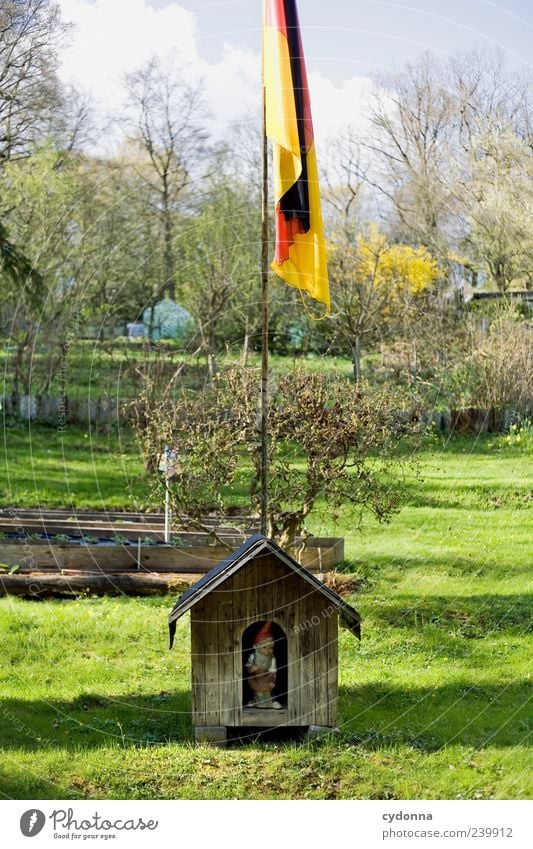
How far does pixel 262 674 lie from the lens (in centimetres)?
464

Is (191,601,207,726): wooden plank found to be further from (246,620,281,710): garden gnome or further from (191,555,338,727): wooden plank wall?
(246,620,281,710): garden gnome

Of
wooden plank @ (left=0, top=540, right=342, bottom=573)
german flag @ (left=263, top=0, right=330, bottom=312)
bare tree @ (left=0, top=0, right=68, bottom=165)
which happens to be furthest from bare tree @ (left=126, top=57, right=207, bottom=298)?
german flag @ (left=263, top=0, right=330, bottom=312)

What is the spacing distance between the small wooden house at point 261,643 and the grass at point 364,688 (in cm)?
16

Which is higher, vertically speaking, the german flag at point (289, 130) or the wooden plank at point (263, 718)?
the german flag at point (289, 130)

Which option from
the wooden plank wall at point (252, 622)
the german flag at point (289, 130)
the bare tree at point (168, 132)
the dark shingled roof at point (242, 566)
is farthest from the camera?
the bare tree at point (168, 132)

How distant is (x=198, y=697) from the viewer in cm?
458

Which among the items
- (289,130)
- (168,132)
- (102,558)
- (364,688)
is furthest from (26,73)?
(364,688)

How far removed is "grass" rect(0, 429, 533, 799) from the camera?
14.4 ft

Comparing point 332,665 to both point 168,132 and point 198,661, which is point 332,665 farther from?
point 168,132

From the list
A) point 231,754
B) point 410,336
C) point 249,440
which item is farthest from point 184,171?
point 231,754

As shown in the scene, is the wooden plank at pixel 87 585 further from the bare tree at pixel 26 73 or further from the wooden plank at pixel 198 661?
the bare tree at pixel 26 73

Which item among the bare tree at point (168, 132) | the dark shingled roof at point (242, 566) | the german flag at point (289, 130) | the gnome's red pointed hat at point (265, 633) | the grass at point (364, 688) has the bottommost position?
the grass at point (364, 688)

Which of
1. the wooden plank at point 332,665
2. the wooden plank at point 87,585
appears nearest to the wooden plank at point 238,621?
the wooden plank at point 332,665

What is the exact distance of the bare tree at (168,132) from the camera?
1191cm
